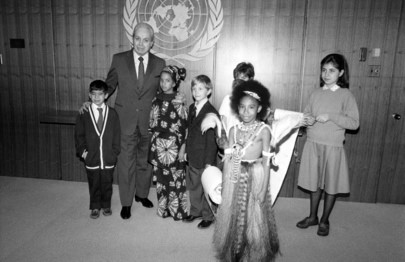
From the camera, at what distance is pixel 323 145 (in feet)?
9.48

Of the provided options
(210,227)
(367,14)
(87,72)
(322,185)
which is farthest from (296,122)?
(87,72)

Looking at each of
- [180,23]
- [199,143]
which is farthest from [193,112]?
[180,23]

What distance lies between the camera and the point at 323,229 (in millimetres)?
2949

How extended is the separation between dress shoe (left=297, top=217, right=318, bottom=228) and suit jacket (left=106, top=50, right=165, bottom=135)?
1817 millimetres

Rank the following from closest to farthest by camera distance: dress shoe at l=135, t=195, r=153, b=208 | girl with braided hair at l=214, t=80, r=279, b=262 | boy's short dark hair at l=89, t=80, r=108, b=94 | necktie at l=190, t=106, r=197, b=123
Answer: girl with braided hair at l=214, t=80, r=279, b=262
necktie at l=190, t=106, r=197, b=123
boy's short dark hair at l=89, t=80, r=108, b=94
dress shoe at l=135, t=195, r=153, b=208

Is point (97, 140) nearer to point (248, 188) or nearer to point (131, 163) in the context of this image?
point (131, 163)

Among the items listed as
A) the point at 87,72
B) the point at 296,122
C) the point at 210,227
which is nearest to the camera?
the point at 296,122

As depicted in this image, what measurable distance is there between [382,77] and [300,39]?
99 cm

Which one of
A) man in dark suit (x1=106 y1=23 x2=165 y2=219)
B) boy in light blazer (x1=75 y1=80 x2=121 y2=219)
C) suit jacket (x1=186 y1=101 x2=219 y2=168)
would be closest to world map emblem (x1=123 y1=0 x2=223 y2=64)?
man in dark suit (x1=106 y1=23 x2=165 y2=219)

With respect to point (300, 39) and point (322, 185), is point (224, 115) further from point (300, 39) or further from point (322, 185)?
point (300, 39)

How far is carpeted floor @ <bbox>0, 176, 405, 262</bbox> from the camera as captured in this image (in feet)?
A: 8.42

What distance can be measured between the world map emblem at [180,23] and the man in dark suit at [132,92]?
51cm

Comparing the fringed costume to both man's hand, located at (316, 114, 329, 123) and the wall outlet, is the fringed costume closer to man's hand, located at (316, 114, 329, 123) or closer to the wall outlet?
man's hand, located at (316, 114, 329, 123)

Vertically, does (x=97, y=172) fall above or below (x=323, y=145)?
below
